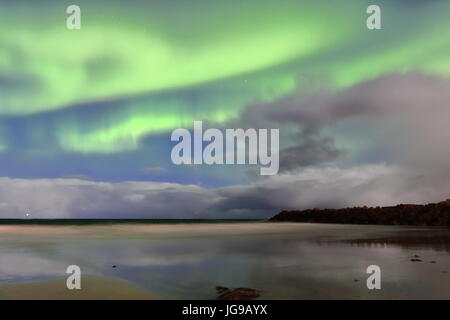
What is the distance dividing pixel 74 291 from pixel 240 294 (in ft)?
22.7

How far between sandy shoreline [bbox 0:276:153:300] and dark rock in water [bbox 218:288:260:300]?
296cm

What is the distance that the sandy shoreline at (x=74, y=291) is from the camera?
14.4 m

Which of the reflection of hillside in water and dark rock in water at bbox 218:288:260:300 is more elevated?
the reflection of hillside in water

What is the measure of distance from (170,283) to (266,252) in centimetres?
1183

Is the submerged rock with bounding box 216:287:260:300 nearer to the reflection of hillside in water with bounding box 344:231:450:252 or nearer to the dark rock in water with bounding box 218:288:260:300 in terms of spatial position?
the dark rock in water with bounding box 218:288:260:300

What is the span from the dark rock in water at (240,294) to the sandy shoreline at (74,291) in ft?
9.70

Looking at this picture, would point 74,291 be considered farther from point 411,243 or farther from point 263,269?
point 411,243

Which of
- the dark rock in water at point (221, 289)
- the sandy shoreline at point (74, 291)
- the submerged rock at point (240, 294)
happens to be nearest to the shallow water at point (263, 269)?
the dark rock in water at point (221, 289)

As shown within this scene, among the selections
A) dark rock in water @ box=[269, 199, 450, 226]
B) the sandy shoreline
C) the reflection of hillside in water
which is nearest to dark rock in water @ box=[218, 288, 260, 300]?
the sandy shoreline

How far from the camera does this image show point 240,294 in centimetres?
1417

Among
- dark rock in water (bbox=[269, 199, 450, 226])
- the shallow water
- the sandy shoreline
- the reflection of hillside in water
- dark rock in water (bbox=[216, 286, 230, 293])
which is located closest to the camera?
the sandy shoreline

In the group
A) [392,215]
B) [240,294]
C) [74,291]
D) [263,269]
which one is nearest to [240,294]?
[240,294]

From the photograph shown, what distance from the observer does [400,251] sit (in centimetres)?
2653

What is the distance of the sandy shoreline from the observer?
14422 millimetres
